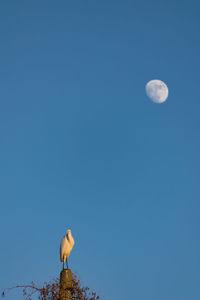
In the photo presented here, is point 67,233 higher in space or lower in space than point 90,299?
higher

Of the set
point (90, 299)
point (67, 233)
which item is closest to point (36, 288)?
point (90, 299)

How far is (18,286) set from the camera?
11281 millimetres

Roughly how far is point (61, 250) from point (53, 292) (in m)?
2.55

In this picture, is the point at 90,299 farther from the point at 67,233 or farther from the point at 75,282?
the point at 67,233

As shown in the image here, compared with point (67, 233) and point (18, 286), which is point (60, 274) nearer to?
point (18, 286)

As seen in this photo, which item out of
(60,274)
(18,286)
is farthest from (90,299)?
(18,286)

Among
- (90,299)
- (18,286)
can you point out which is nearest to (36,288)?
(18,286)

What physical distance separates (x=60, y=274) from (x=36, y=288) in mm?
885

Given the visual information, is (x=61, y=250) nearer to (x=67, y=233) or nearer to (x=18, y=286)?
(x=67, y=233)

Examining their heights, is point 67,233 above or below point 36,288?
above

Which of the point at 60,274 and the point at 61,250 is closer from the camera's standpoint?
the point at 60,274

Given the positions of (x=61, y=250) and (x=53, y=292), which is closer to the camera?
(x=53, y=292)

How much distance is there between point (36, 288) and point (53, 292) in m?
0.67

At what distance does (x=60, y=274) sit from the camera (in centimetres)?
1141
